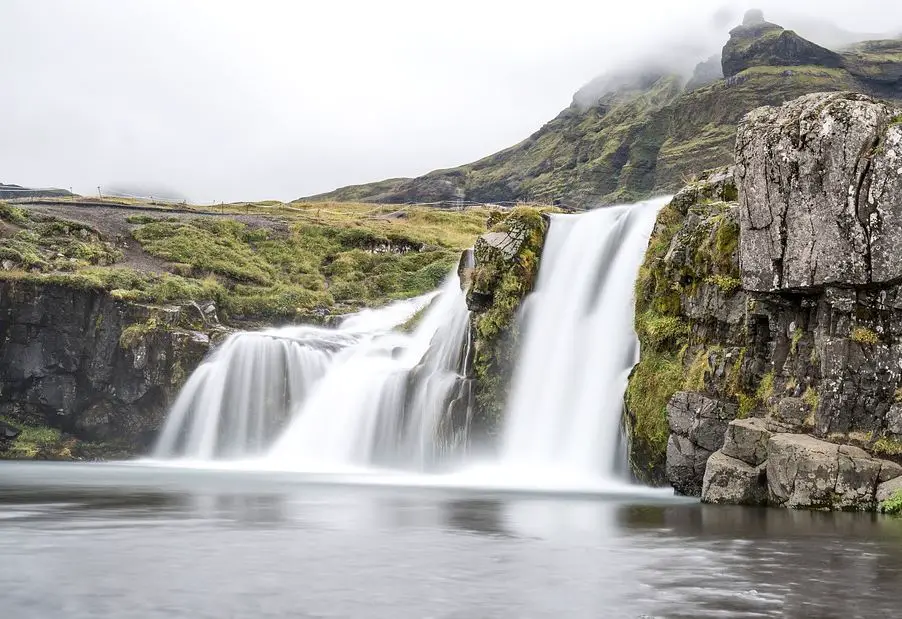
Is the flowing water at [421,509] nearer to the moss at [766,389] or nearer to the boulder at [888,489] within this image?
the boulder at [888,489]

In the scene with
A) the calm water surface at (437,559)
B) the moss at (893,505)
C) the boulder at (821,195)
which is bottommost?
the calm water surface at (437,559)

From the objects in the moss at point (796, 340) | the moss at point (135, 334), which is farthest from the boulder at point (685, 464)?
the moss at point (135, 334)

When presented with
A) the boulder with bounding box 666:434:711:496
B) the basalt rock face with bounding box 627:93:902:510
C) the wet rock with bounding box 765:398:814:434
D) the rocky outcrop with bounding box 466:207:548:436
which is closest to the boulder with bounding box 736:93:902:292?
the basalt rock face with bounding box 627:93:902:510

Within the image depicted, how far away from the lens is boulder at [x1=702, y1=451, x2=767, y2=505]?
18.8 meters

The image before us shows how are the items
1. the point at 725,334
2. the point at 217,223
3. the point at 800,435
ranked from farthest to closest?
the point at 217,223
the point at 725,334
the point at 800,435

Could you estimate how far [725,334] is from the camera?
2219cm

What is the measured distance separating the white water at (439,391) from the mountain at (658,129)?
47.1 metres

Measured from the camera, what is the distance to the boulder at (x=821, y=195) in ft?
59.7

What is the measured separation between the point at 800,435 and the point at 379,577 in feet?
37.7

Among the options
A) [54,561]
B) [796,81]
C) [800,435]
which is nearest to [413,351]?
[800,435]

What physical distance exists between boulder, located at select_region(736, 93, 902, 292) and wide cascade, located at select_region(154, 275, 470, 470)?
1386 centimetres

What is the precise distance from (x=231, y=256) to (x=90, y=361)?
15.8 meters

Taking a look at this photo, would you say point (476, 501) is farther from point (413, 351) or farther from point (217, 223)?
point (217, 223)

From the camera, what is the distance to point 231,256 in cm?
5278
